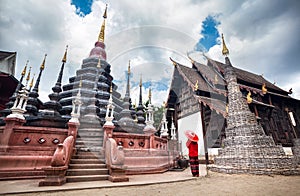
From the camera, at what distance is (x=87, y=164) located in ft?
18.4

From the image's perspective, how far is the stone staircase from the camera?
16.3ft

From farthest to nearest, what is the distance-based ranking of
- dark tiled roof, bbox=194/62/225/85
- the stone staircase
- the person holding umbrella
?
dark tiled roof, bbox=194/62/225/85
the person holding umbrella
the stone staircase

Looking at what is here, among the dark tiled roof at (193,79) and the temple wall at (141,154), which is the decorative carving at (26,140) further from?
the dark tiled roof at (193,79)

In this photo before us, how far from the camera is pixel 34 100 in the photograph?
1039 centimetres

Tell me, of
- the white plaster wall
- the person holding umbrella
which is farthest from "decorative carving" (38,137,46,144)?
the white plaster wall

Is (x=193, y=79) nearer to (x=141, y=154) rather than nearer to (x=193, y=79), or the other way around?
(x=193, y=79)

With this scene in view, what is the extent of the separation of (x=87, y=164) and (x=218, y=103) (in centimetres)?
1007

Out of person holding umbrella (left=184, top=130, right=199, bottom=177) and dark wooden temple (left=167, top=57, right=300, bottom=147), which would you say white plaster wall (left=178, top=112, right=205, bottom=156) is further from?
person holding umbrella (left=184, top=130, right=199, bottom=177)

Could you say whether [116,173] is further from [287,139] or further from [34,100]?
[287,139]

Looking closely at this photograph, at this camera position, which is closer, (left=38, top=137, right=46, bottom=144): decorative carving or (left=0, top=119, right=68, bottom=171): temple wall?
(left=0, top=119, right=68, bottom=171): temple wall

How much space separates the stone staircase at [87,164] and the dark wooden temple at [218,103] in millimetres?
8015

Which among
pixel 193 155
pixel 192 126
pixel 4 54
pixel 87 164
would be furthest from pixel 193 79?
pixel 4 54

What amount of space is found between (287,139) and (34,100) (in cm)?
2055

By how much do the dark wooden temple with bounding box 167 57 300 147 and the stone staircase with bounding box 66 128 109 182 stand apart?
26.3 ft
